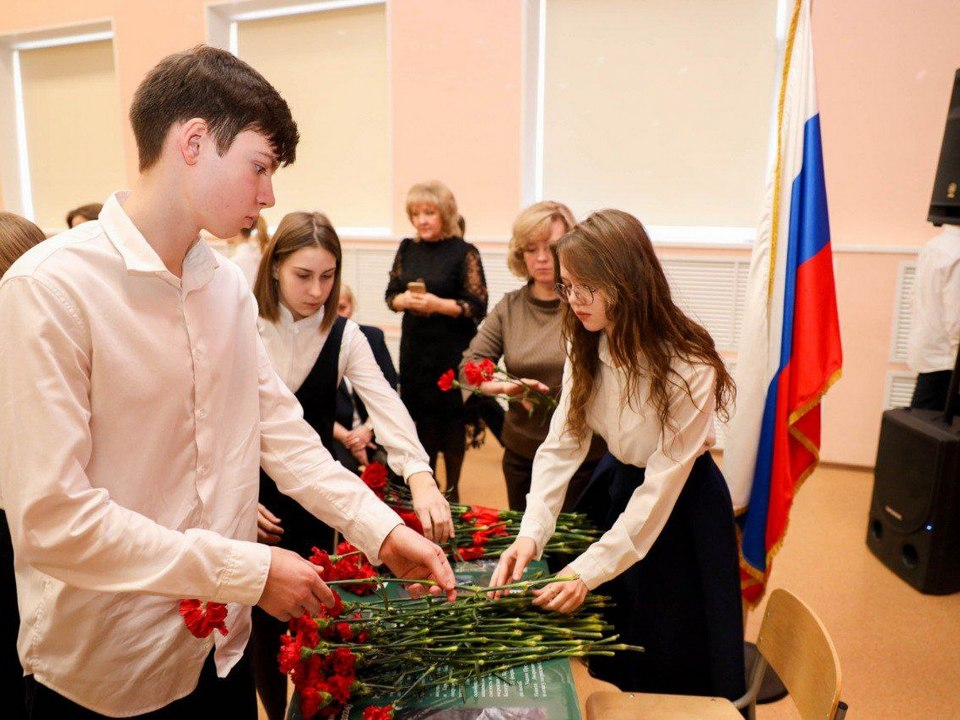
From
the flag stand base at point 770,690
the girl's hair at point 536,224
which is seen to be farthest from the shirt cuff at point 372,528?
the girl's hair at point 536,224

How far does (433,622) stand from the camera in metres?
1.21

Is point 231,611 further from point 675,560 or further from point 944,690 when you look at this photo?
point 944,690

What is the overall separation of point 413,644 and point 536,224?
5.31 feet

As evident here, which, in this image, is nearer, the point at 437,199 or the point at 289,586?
the point at 289,586

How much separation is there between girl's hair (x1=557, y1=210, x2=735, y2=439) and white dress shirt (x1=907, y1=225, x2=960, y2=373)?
2.46m

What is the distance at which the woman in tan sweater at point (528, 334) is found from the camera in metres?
2.38

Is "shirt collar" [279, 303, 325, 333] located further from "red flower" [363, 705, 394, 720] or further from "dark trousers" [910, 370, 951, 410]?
"dark trousers" [910, 370, 951, 410]

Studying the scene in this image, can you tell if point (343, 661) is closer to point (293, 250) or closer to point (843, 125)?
point (293, 250)

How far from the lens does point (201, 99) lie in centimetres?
95

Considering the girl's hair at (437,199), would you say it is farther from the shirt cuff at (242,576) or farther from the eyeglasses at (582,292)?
the shirt cuff at (242,576)

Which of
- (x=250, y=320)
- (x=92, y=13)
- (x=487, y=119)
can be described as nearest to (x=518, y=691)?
(x=250, y=320)

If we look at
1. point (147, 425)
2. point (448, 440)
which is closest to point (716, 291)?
point (448, 440)

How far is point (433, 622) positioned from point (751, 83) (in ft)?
A: 14.1

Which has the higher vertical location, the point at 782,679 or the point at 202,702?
the point at 202,702
